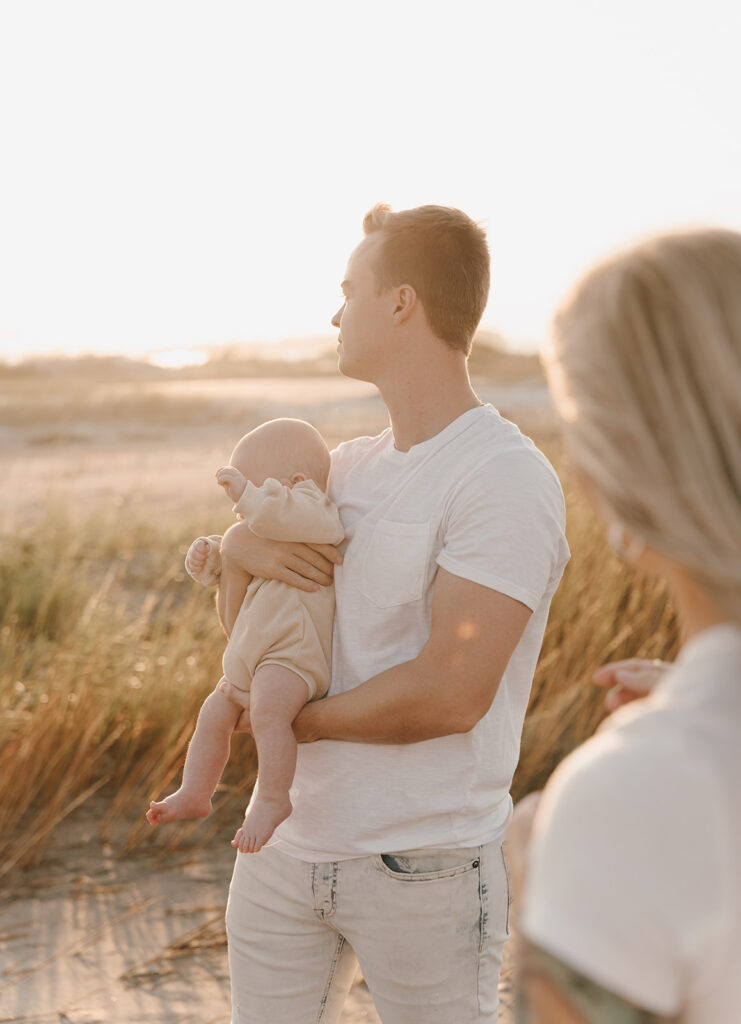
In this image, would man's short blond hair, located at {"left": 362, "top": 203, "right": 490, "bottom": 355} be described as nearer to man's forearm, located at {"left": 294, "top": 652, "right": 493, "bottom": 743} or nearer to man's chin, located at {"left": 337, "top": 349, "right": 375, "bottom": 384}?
man's chin, located at {"left": 337, "top": 349, "right": 375, "bottom": 384}

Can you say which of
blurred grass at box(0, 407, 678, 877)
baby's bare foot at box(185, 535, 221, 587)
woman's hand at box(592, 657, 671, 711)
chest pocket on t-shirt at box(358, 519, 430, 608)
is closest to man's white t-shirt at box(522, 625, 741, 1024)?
woman's hand at box(592, 657, 671, 711)

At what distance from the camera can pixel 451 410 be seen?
213 cm

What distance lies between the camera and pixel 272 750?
2066 millimetres

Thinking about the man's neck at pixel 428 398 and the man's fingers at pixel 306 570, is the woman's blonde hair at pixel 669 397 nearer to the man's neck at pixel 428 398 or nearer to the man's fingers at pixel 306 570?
the man's neck at pixel 428 398

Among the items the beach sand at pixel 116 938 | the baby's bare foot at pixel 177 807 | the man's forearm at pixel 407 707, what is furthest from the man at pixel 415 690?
the beach sand at pixel 116 938

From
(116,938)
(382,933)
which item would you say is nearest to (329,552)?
(382,933)

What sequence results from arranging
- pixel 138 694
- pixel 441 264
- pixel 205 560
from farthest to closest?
1. pixel 138 694
2. pixel 205 560
3. pixel 441 264

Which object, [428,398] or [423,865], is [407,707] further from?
[428,398]

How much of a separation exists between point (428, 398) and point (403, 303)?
0.68 feet

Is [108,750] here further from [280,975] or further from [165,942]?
[280,975]

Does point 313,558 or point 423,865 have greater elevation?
point 313,558

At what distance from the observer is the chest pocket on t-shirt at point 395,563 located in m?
1.98

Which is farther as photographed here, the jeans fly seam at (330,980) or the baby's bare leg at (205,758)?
the baby's bare leg at (205,758)

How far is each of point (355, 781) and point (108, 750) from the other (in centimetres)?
283
